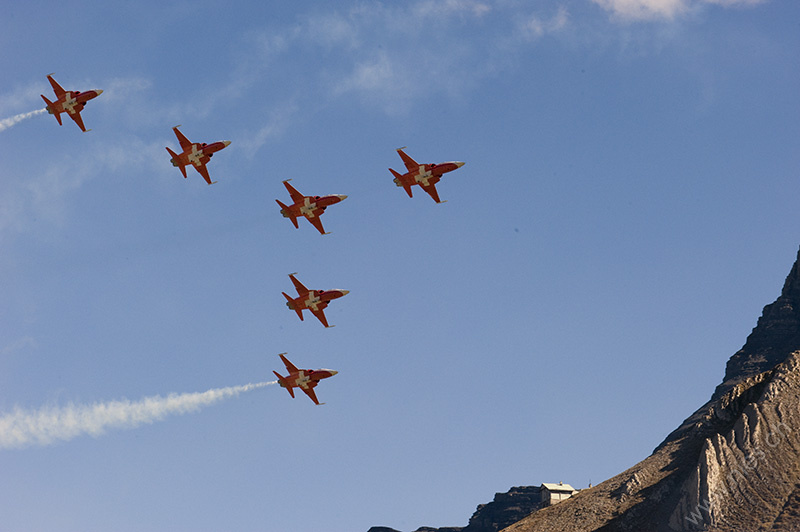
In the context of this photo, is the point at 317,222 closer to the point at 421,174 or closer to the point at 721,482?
the point at 421,174

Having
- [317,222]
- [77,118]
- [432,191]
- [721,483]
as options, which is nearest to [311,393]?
[317,222]

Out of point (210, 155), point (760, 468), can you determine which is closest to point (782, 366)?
point (760, 468)

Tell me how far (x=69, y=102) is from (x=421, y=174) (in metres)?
43.8

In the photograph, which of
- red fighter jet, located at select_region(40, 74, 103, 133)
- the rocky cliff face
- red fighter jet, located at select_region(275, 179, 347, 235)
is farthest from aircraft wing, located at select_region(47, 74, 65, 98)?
the rocky cliff face

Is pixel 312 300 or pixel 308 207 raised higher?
pixel 308 207

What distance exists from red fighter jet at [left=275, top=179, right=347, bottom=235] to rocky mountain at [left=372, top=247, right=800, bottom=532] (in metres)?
81.6

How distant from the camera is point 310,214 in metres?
118

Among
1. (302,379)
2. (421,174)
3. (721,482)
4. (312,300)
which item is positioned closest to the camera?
(421,174)

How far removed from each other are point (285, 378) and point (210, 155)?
1216 inches

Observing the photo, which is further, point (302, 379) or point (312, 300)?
point (302, 379)

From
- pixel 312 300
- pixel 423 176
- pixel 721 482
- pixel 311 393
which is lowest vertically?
pixel 721 482

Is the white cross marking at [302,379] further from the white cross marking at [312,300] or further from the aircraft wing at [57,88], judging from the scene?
the aircraft wing at [57,88]

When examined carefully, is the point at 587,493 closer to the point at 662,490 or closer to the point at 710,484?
the point at 662,490

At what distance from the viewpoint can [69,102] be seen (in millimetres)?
120062
